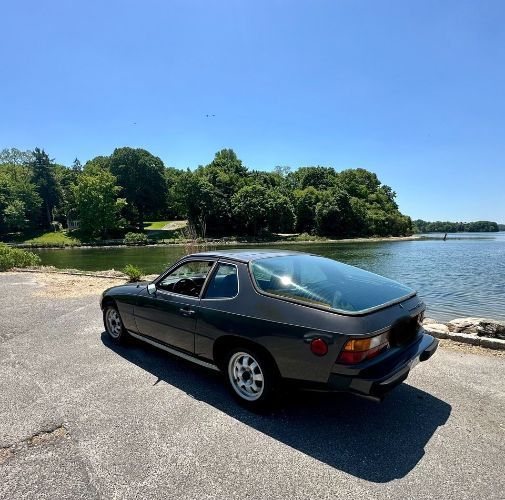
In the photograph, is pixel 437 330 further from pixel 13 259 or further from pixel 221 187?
pixel 221 187

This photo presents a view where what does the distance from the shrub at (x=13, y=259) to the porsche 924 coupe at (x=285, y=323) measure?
15.3m

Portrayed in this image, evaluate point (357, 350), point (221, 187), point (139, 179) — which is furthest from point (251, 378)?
point (139, 179)

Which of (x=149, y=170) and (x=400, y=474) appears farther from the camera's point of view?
(x=149, y=170)

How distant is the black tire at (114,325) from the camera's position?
17.9 ft

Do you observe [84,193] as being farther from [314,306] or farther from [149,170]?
[314,306]

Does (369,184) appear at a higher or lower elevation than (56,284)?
higher

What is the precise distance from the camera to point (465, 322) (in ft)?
20.7

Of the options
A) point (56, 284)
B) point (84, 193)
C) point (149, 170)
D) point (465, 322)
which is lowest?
point (56, 284)

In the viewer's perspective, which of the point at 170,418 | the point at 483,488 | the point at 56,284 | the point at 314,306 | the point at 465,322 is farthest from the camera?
the point at 56,284

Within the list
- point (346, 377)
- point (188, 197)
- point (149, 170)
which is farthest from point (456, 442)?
point (149, 170)

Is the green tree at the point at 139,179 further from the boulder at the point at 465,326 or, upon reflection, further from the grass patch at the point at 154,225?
the boulder at the point at 465,326

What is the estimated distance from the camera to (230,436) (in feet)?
10.4

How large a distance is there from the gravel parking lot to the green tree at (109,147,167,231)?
7763cm

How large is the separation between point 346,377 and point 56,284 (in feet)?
38.3
